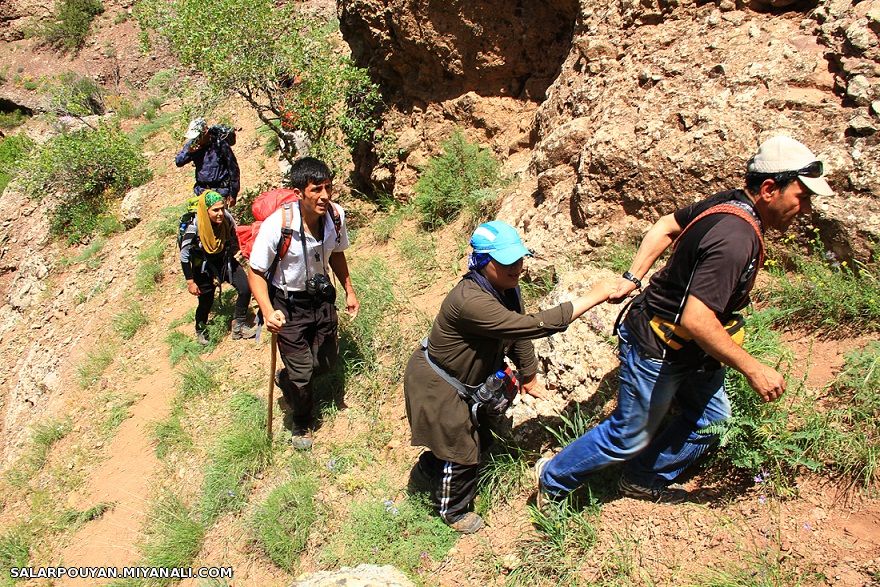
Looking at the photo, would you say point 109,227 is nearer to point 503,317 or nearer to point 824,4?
point 503,317

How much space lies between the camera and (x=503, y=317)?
271cm

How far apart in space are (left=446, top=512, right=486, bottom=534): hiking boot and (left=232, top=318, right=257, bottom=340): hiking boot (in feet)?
11.9

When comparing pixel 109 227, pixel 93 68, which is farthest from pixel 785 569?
pixel 93 68

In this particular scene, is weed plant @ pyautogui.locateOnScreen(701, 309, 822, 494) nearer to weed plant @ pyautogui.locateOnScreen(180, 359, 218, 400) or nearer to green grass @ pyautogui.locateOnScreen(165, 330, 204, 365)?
weed plant @ pyautogui.locateOnScreen(180, 359, 218, 400)

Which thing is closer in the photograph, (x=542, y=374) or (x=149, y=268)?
(x=542, y=374)

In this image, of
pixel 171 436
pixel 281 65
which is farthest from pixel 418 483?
pixel 281 65

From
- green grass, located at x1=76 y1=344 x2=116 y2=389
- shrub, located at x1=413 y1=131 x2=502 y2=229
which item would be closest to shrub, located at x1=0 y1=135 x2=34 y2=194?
green grass, located at x1=76 y1=344 x2=116 y2=389

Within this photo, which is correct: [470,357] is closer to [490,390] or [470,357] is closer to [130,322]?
[490,390]

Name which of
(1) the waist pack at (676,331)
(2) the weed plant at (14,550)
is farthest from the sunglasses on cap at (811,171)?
(2) the weed plant at (14,550)

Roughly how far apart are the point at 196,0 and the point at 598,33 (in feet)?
16.7

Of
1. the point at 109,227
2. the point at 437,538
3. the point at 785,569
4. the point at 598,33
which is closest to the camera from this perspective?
the point at 785,569

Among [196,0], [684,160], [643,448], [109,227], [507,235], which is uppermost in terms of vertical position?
[196,0]

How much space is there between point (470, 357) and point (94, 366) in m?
6.04

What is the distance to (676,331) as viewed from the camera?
2.43m
